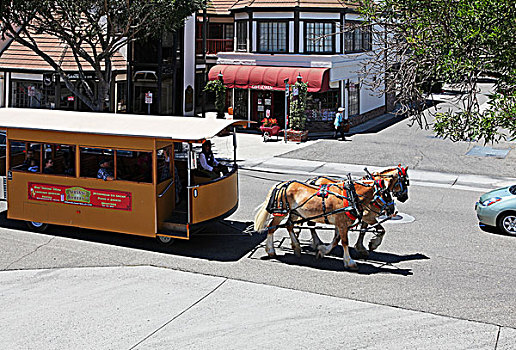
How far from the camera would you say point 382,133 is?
34.5 meters

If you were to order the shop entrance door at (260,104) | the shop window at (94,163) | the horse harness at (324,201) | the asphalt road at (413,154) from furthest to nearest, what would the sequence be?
the shop entrance door at (260,104), the asphalt road at (413,154), the shop window at (94,163), the horse harness at (324,201)

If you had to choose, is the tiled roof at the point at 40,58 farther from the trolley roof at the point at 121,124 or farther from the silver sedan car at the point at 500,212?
the silver sedan car at the point at 500,212

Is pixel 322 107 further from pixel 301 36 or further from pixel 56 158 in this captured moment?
pixel 56 158

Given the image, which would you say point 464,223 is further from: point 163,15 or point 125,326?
point 163,15

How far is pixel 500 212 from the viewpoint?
1540 centimetres

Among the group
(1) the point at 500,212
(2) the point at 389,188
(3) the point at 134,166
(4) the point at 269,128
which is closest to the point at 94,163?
(3) the point at 134,166

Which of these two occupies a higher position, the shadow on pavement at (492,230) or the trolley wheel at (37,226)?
the trolley wheel at (37,226)

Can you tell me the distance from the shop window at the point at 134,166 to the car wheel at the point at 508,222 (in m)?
8.37

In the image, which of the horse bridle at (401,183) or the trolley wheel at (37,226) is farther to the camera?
the trolley wheel at (37,226)

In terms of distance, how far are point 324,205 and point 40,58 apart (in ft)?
79.4

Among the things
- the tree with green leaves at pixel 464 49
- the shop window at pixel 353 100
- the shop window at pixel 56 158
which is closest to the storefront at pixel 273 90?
the shop window at pixel 353 100

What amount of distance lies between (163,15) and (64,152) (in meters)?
11.8

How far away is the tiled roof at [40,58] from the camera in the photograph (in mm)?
32188

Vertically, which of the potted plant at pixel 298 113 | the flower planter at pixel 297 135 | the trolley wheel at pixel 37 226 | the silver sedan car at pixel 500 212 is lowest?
the trolley wheel at pixel 37 226
